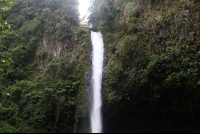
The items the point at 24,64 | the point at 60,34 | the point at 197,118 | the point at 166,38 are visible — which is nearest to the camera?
the point at 197,118

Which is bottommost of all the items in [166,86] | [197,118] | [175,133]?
[175,133]

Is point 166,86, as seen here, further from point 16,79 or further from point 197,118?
point 16,79

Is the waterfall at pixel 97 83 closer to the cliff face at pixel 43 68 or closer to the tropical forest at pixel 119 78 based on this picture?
→ the tropical forest at pixel 119 78

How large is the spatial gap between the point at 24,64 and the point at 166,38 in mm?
12628

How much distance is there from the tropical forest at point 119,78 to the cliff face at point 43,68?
A: 0.07 m

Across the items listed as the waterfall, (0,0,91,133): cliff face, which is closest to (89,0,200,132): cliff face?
the waterfall

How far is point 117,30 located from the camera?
40.8ft

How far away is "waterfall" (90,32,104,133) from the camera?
9656 millimetres

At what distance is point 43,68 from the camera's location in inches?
559

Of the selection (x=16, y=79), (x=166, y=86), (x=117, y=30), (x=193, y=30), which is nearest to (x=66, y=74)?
(x=16, y=79)

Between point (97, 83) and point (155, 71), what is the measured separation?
423cm

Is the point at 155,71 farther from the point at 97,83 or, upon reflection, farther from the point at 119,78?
the point at 97,83

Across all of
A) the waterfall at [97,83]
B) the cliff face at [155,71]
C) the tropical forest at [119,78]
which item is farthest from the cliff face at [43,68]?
the cliff face at [155,71]

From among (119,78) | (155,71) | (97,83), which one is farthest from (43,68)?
(155,71)
